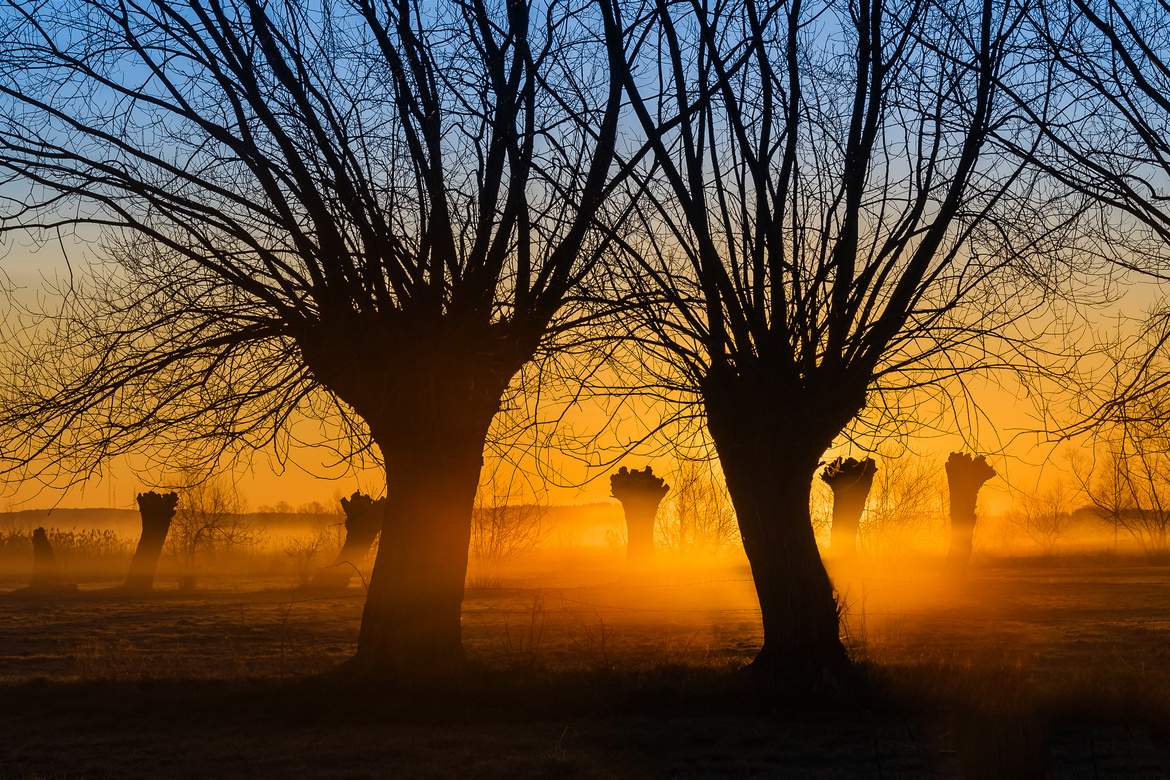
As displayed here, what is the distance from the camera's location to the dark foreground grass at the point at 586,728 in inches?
241

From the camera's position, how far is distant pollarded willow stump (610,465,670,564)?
3544cm

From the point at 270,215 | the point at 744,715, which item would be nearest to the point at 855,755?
the point at 744,715

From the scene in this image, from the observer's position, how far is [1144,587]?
25172mm

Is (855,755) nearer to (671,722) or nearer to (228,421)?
(671,722)

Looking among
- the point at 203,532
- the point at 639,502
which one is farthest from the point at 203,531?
the point at 639,502

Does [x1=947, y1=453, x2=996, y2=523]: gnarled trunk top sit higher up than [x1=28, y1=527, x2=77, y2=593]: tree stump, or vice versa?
[x1=947, y1=453, x2=996, y2=523]: gnarled trunk top

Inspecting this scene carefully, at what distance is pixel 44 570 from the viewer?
1248 inches

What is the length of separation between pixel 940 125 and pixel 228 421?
739 centimetres

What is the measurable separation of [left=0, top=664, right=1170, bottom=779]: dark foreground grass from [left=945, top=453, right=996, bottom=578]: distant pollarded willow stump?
2520 centimetres

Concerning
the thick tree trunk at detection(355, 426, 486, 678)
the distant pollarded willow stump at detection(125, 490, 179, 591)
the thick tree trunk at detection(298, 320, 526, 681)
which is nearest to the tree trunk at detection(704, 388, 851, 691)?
the thick tree trunk at detection(298, 320, 526, 681)

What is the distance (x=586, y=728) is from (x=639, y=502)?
28555 mm

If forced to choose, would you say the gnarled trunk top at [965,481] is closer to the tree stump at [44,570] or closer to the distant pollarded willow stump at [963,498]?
the distant pollarded willow stump at [963,498]

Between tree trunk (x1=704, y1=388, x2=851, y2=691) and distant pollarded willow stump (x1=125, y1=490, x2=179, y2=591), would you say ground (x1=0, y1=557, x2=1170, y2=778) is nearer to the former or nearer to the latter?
tree trunk (x1=704, y1=388, x2=851, y2=691)

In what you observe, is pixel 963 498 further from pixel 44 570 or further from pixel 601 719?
pixel 44 570
